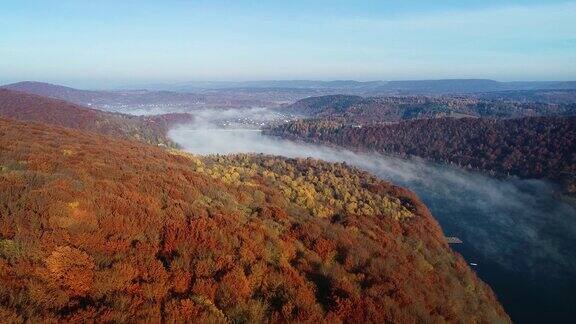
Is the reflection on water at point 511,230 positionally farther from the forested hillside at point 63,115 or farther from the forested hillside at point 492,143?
the forested hillside at point 63,115

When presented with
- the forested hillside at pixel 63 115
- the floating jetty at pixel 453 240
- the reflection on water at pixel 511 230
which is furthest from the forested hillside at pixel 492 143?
the forested hillside at pixel 63 115

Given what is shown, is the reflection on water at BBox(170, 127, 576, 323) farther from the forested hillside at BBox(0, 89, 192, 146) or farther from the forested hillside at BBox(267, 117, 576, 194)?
the forested hillside at BBox(0, 89, 192, 146)

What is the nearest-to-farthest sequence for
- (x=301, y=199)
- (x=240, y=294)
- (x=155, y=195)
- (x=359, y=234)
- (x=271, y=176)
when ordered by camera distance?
(x=240, y=294) → (x=155, y=195) → (x=359, y=234) → (x=301, y=199) → (x=271, y=176)

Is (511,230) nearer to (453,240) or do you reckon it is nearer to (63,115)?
(453,240)

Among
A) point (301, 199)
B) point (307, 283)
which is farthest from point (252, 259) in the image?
point (301, 199)

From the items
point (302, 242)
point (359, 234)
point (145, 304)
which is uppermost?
point (145, 304)

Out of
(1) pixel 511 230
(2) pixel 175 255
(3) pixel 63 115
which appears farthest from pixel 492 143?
(2) pixel 175 255

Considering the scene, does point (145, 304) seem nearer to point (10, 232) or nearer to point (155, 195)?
point (10, 232)
